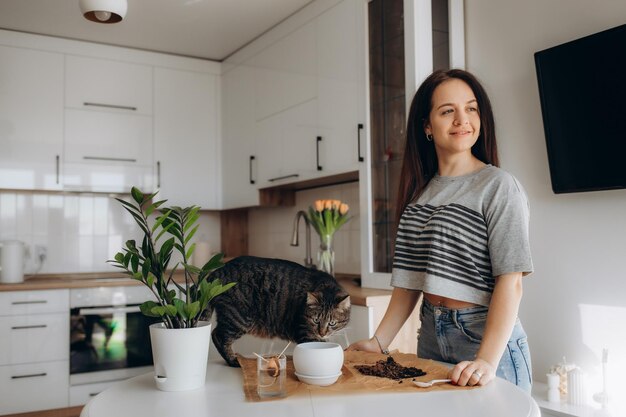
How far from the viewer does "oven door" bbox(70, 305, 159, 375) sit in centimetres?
335

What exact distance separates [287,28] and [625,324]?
7.78ft

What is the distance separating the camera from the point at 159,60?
13.1 ft

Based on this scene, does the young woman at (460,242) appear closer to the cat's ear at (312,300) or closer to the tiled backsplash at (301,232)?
the cat's ear at (312,300)

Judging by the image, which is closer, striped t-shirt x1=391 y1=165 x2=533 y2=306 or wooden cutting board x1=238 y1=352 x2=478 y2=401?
wooden cutting board x1=238 y1=352 x2=478 y2=401

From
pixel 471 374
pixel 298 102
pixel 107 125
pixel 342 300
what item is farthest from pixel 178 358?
pixel 107 125

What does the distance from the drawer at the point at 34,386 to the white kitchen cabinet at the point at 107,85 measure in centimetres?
167

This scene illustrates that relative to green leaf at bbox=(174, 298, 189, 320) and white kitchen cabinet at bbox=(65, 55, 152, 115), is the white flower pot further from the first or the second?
white kitchen cabinet at bbox=(65, 55, 152, 115)

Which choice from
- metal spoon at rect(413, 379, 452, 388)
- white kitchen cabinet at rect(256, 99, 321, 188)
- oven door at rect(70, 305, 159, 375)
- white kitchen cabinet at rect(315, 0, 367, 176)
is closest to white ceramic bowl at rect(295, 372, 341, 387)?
metal spoon at rect(413, 379, 452, 388)

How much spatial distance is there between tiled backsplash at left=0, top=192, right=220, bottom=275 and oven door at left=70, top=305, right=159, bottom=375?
635 mm

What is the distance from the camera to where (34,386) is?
3229 millimetres

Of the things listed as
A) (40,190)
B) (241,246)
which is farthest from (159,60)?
(241,246)

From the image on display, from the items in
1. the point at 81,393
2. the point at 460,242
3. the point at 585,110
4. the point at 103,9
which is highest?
the point at 103,9

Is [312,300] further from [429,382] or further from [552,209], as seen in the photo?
[552,209]

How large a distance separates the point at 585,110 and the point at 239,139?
2488 mm
